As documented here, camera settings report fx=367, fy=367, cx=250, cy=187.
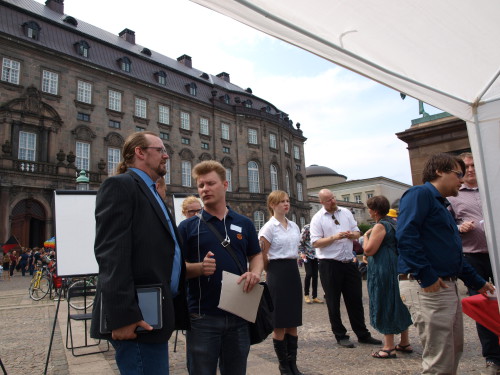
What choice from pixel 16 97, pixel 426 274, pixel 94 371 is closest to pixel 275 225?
pixel 426 274

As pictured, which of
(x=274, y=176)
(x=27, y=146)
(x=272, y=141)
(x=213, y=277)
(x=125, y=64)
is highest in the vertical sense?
(x=125, y=64)

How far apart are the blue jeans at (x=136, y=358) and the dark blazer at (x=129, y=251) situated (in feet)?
0.20

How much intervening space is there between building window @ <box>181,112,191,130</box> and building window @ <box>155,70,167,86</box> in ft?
11.2

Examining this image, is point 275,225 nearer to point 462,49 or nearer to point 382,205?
point 382,205

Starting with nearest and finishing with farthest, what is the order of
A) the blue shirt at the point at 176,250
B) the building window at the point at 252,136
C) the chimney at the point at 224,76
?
the blue shirt at the point at 176,250, the building window at the point at 252,136, the chimney at the point at 224,76

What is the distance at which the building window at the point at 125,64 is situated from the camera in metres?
31.9

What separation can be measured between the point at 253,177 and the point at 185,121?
10005mm

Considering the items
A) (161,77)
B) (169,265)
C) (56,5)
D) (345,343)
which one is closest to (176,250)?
(169,265)

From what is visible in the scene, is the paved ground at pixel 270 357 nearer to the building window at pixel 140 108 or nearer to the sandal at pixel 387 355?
the sandal at pixel 387 355

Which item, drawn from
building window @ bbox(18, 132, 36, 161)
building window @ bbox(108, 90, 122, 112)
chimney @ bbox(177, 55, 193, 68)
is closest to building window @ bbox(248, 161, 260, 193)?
chimney @ bbox(177, 55, 193, 68)

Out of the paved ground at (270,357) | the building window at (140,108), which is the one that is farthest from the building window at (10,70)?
the paved ground at (270,357)

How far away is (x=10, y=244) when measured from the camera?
22391 mm

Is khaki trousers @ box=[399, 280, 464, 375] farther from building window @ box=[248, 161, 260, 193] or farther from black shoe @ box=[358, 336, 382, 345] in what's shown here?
building window @ box=[248, 161, 260, 193]

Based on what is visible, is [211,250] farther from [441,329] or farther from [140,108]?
[140,108]
